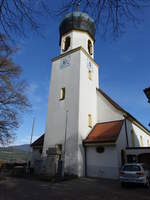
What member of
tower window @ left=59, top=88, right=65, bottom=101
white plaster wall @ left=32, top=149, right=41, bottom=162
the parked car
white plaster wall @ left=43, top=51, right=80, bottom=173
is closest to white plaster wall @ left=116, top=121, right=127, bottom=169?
white plaster wall @ left=43, top=51, right=80, bottom=173

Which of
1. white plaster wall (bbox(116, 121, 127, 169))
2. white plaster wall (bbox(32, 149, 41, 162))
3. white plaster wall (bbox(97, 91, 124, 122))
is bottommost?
white plaster wall (bbox(32, 149, 41, 162))

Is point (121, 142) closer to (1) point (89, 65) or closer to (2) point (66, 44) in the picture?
(1) point (89, 65)

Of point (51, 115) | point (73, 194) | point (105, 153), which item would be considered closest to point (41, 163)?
point (51, 115)

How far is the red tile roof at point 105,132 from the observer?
→ 15.4 m

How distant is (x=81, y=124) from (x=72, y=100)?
2742 millimetres

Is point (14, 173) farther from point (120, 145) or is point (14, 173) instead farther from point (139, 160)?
point (139, 160)

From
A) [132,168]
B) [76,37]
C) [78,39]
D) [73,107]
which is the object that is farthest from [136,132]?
[76,37]

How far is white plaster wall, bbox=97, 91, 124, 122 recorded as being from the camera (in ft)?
62.4

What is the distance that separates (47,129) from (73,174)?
5.68 meters

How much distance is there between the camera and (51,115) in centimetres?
1936

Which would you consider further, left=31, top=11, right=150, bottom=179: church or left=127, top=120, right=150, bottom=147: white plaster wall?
left=127, top=120, right=150, bottom=147: white plaster wall

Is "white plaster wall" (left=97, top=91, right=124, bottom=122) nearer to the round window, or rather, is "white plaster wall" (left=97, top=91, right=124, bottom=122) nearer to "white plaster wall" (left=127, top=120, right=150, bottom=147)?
"white plaster wall" (left=127, top=120, right=150, bottom=147)

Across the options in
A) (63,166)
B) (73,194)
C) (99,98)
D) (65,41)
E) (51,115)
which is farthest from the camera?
(65,41)

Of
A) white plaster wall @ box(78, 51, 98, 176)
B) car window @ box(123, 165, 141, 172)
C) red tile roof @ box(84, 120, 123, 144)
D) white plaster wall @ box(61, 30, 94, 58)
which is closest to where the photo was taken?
car window @ box(123, 165, 141, 172)
